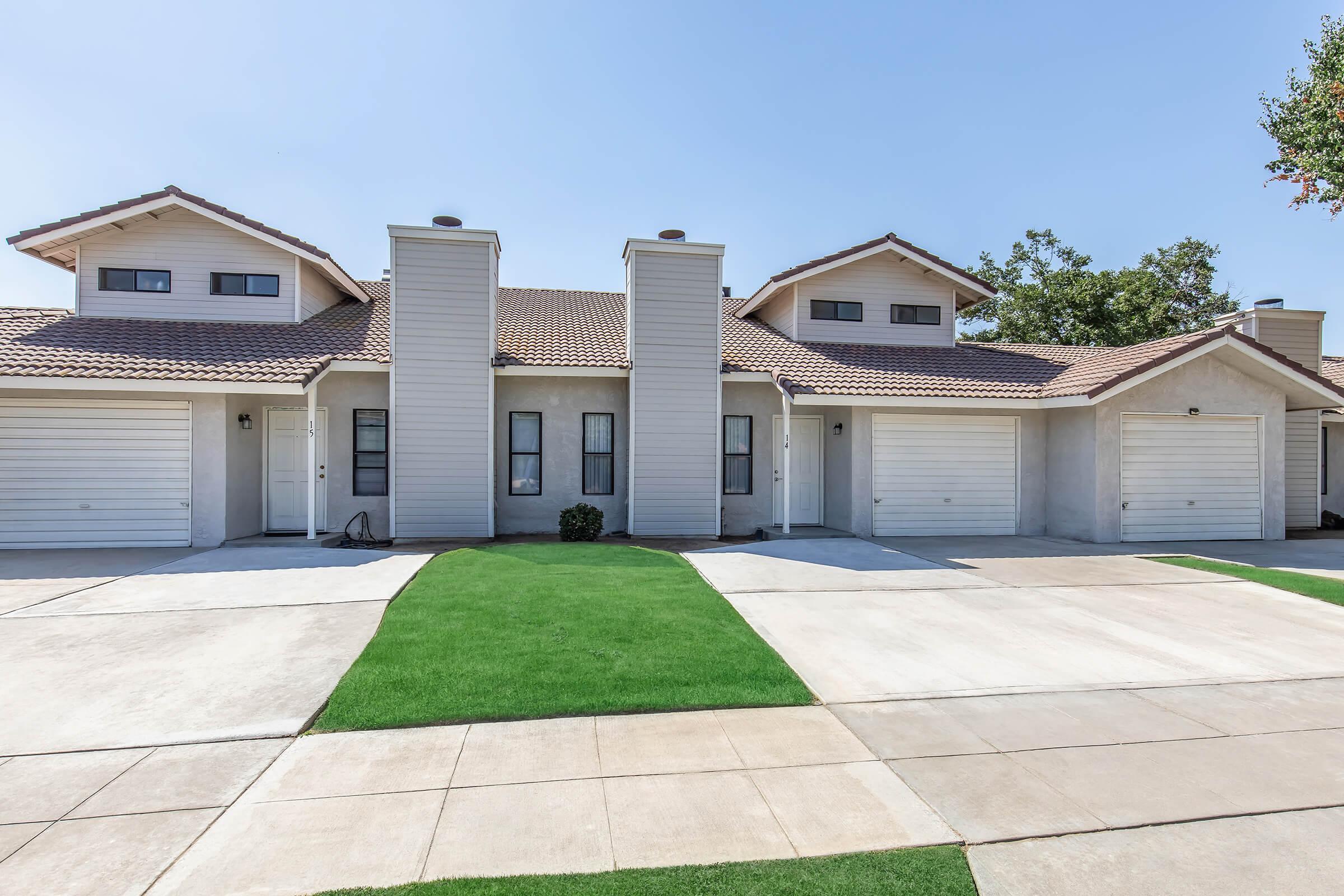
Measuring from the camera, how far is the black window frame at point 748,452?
45.1 ft

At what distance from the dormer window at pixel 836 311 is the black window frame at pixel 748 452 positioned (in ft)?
11.1

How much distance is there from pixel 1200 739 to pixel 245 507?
548 inches

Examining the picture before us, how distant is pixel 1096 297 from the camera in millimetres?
27359

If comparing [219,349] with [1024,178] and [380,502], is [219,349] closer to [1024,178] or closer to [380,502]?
[380,502]

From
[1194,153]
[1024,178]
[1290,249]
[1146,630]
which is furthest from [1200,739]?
[1290,249]

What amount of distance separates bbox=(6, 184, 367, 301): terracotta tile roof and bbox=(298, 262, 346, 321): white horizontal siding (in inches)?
24.2

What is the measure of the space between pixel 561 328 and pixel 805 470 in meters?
6.38

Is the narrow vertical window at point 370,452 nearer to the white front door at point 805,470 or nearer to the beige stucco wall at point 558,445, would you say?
the beige stucco wall at point 558,445

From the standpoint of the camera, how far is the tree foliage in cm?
2739

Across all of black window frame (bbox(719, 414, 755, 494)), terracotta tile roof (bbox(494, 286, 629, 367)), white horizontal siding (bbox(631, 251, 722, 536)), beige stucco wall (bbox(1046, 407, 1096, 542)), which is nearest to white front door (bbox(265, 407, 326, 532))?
terracotta tile roof (bbox(494, 286, 629, 367))

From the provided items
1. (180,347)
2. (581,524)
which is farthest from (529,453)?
(180,347)

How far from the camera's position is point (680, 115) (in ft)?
44.4

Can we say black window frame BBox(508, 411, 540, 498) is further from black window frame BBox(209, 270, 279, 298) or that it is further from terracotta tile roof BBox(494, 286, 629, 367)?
black window frame BBox(209, 270, 279, 298)

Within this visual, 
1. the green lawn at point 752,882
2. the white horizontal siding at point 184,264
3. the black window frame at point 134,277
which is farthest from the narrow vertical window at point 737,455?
the black window frame at point 134,277
